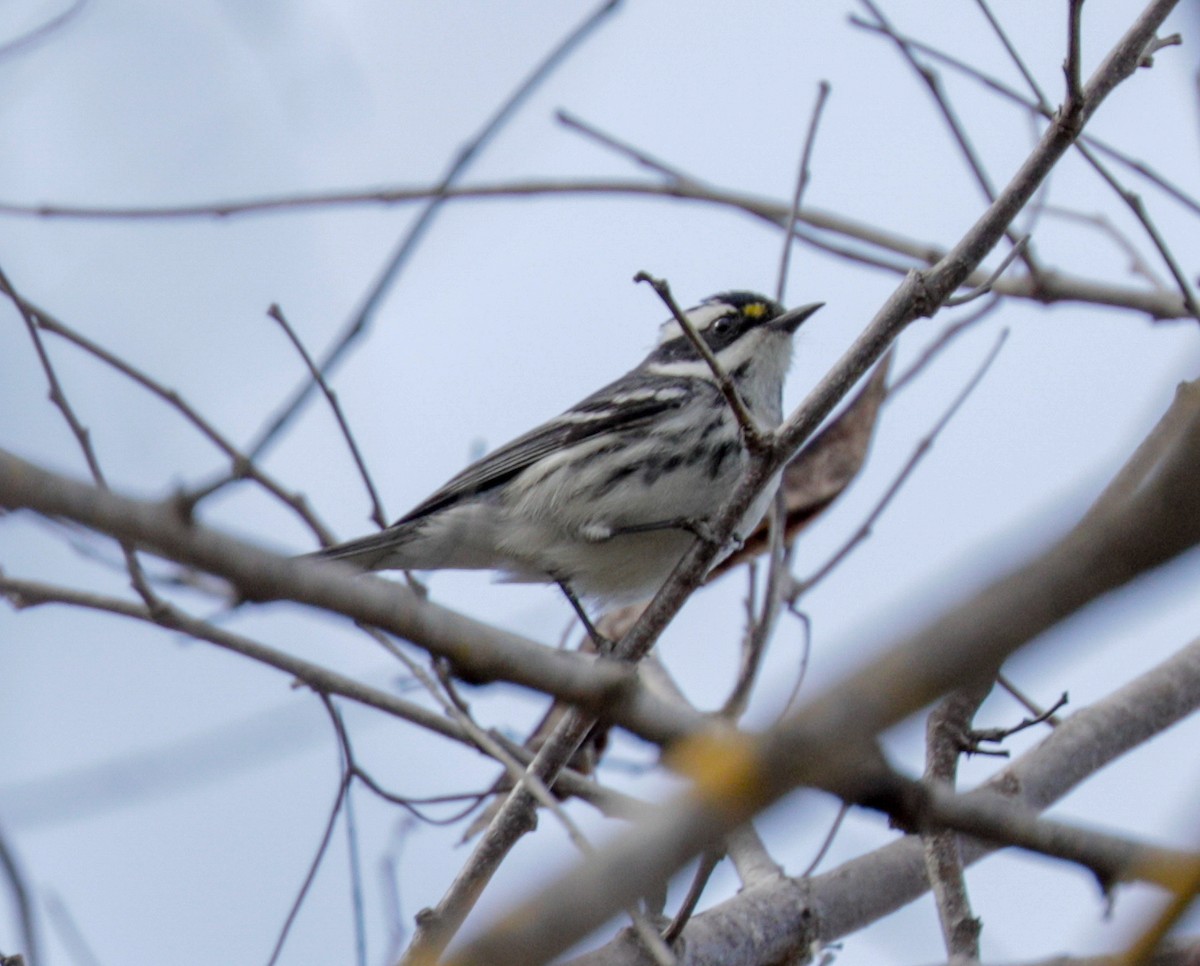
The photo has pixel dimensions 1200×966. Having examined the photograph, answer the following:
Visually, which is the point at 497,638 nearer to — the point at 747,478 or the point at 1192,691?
the point at 747,478

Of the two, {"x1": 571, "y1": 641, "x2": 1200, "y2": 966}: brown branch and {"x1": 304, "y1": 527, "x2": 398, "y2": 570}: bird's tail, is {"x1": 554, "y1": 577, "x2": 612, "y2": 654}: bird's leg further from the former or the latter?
{"x1": 571, "y1": 641, "x2": 1200, "y2": 966}: brown branch

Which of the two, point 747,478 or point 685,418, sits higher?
point 685,418

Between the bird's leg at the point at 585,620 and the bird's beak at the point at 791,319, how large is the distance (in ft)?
5.73

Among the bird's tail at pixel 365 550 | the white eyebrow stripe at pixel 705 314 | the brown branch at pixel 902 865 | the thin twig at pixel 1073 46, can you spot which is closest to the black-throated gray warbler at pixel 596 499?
the bird's tail at pixel 365 550

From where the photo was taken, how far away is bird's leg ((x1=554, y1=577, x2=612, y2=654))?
228 inches

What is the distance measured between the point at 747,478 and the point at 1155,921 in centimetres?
297

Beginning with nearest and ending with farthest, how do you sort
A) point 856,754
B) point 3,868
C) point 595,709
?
1. point 856,754
2. point 595,709
3. point 3,868

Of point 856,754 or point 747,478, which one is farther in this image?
point 747,478

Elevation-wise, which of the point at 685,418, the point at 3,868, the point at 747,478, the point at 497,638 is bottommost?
the point at 497,638

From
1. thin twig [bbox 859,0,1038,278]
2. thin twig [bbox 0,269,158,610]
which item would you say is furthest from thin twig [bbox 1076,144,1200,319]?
thin twig [bbox 0,269,158,610]

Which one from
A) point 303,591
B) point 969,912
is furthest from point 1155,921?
point 969,912

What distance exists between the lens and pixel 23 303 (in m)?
4.20

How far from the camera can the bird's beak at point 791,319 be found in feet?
22.8

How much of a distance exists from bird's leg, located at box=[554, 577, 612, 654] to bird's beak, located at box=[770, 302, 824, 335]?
5.73 ft
